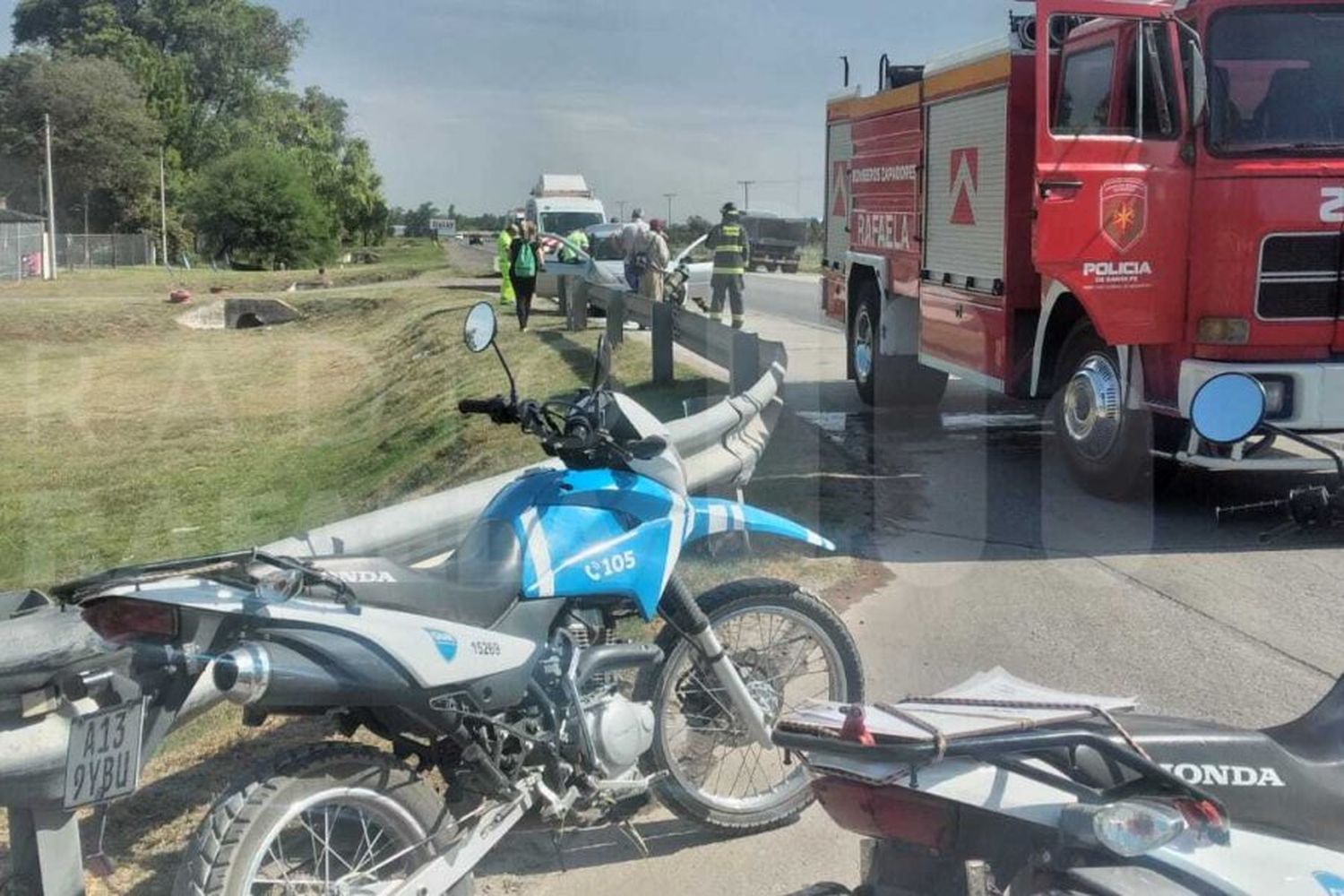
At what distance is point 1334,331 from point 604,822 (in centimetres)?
572

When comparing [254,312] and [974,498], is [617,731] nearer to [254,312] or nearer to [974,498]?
[974,498]

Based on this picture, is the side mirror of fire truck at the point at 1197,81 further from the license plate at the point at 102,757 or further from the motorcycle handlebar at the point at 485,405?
the license plate at the point at 102,757

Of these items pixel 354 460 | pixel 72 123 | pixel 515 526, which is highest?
pixel 72 123

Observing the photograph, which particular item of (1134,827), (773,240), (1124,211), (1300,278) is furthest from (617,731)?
(773,240)

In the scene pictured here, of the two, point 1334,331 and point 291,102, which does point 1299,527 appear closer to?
point 1334,331

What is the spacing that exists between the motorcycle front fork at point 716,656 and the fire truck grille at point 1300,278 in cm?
502

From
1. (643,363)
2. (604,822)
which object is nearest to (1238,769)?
(604,822)

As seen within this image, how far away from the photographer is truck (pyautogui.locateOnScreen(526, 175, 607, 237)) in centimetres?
3469

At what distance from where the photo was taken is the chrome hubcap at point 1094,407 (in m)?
8.59

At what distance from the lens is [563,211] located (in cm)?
3519

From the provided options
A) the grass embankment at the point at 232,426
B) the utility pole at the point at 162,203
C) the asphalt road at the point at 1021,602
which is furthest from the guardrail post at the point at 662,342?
the utility pole at the point at 162,203

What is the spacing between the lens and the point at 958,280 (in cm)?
1064

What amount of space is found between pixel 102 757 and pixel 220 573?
0.51 metres

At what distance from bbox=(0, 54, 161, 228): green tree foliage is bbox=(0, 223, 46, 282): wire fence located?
59.5 ft
